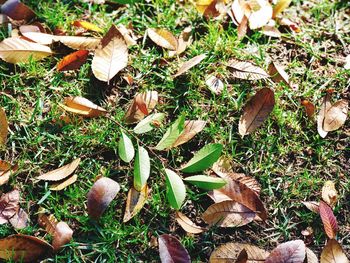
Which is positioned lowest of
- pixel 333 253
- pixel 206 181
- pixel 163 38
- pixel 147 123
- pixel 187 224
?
pixel 333 253

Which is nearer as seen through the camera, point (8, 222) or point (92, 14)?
point (8, 222)

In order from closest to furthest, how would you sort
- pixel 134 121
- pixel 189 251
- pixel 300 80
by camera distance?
pixel 189 251, pixel 134 121, pixel 300 80

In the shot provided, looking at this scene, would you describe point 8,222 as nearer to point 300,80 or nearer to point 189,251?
point 189,251

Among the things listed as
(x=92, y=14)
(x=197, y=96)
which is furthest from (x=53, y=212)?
(x=92, y=14)

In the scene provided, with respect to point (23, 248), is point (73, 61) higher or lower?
higher

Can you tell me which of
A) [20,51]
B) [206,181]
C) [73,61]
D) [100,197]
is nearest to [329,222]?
[206,181]

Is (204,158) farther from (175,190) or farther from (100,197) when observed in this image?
(100,197)

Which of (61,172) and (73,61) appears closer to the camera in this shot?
(61,172)
